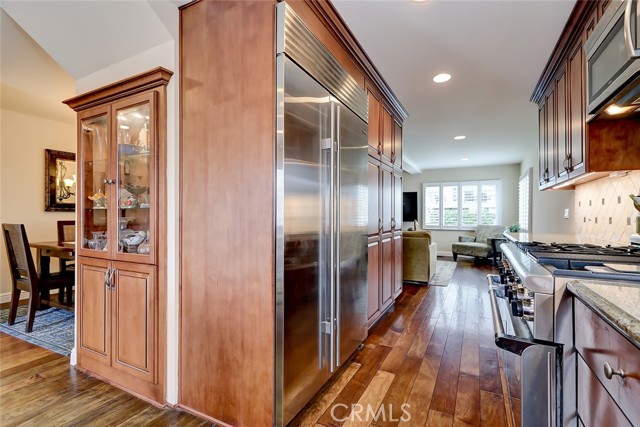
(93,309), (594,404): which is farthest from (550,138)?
(93,309)

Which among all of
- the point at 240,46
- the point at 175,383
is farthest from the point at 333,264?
the point at 240,46

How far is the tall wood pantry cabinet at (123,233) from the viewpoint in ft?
5.79

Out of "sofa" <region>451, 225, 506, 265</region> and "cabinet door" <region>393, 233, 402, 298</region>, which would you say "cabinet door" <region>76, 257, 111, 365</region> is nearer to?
"cabinet door" <region>393, 233, 402, 298</region>

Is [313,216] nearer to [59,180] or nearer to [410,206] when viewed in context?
[59,180]

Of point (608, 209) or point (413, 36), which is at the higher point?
point (413, 36)

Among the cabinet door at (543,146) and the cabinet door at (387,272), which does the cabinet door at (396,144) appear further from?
the cabinet door at (543,146)

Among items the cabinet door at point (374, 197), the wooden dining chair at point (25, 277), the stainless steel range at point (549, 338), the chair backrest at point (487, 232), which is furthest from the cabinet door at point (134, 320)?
the chair backrest at point (487, 232)

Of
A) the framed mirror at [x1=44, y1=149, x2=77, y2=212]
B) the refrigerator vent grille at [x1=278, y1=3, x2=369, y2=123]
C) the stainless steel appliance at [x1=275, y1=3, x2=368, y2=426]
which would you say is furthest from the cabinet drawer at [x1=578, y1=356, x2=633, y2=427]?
the framed mirror at [x1=44, y1=149, x2=77, y2=212]

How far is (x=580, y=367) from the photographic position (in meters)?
0.96

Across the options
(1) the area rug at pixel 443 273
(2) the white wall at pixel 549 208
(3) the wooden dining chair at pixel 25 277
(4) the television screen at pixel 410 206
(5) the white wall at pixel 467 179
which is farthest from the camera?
(4) the television screen at pixel 410 206

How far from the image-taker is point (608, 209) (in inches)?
93.2

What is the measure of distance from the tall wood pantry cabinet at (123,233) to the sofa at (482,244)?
21.0 ft

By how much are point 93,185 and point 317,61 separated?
1853mm

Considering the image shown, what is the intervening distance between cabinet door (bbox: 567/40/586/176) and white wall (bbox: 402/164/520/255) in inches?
247
